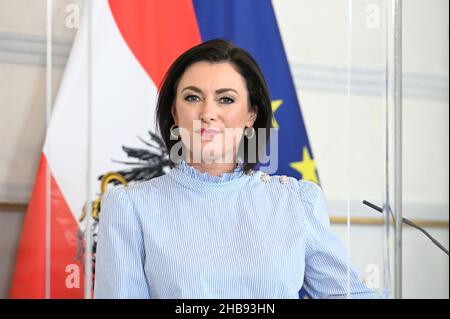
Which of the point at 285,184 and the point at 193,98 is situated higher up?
the point at 193,98

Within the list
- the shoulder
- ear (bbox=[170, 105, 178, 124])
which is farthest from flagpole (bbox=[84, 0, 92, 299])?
the shoulder

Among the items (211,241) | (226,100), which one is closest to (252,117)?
(226,100)

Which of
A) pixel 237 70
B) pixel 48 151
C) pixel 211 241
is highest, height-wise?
pixel 237 70

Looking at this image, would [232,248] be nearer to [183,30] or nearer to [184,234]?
[184,234]

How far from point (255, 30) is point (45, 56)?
27 centimetres

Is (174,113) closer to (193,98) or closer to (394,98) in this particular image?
(193,98)

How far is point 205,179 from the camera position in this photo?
31.4 inches

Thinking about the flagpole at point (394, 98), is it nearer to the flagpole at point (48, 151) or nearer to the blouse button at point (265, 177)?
the blouse button at point (265, 177)

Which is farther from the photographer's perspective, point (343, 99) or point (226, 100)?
point (343, 99)

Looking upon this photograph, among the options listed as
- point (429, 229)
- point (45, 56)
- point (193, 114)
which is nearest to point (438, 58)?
point (429, 229)

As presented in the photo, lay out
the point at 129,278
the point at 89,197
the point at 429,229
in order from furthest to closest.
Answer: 1. the point at 429,229
2. the point at 89,197
3. the point at 129,278

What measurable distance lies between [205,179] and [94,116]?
173 millimetres

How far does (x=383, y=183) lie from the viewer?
0.94 metres

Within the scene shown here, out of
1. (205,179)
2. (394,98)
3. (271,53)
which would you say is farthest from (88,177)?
(394,98)
